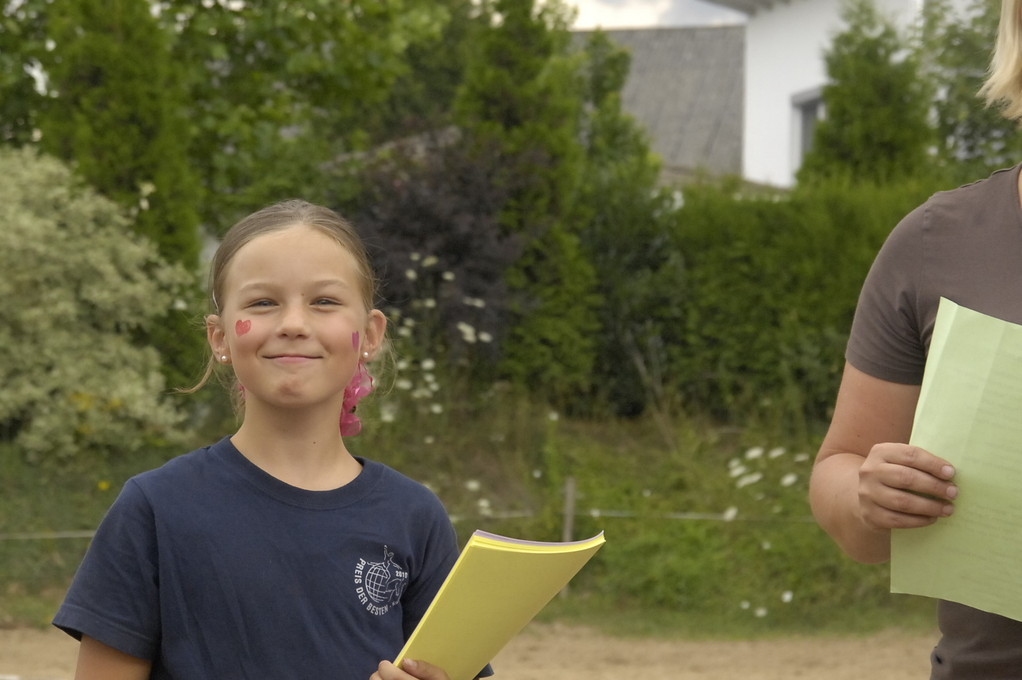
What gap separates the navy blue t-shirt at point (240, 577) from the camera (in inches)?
74.3

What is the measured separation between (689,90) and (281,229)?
36468 mm

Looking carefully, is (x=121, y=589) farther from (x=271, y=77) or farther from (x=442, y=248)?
(x=271, y=77)

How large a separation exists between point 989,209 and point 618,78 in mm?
18558

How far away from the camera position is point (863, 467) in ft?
5.76

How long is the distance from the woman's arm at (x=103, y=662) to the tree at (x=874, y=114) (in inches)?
431

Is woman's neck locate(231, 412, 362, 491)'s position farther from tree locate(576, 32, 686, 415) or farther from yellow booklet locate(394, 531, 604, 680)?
tree locate(576, 32, 686, 415)

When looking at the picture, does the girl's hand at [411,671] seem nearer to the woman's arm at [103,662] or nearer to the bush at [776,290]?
the woman's arm at [103,662]

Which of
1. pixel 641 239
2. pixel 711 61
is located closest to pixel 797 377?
pixel 641 239

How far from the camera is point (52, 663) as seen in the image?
6867mm

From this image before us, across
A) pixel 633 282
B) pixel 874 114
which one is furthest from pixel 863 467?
pixel 874 114

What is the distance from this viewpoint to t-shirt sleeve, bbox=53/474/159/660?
187 centimetres

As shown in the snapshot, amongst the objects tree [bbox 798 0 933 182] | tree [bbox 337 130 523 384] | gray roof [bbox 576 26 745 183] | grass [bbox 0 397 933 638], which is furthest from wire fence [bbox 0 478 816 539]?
A: gray roof [bbox 576 26 745 183]

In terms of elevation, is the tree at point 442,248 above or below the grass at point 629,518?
above

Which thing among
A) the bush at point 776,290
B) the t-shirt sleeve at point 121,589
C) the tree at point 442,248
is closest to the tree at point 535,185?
the tree at point 442,248
